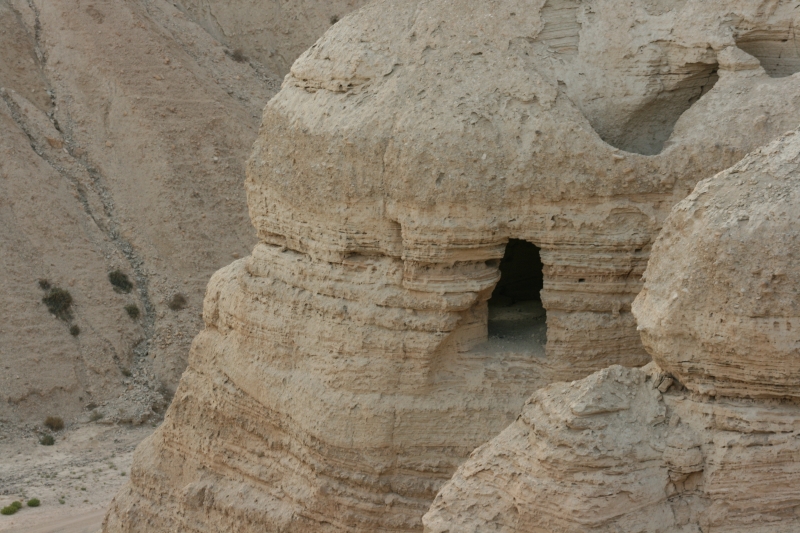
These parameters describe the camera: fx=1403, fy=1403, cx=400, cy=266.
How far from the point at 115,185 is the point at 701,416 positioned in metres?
24.0

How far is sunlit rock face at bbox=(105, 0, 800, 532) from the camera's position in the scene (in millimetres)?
14102

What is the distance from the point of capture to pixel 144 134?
1310 inches

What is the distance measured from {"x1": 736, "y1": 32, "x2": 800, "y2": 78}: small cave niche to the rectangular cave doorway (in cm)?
332

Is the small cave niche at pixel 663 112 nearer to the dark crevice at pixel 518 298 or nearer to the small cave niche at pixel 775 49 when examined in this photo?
the small cave niche at pixel 775 49

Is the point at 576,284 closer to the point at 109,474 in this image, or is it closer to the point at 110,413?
the point at 109,474

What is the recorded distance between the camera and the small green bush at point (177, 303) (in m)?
31.1

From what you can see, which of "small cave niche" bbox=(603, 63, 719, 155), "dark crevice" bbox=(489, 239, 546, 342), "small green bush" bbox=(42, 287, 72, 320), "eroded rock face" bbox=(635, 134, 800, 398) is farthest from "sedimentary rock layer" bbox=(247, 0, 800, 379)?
"small green bush" bbox=(42, 287, 72, 320)

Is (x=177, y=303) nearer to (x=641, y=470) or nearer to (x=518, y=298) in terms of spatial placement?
(x=518, y=298)

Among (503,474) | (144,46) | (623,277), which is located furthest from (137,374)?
(503,474)

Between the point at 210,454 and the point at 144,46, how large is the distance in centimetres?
1999

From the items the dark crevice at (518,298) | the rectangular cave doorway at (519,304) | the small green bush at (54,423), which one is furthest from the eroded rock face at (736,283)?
the small green bush at (54,423)

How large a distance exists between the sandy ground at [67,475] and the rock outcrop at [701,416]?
12748mm

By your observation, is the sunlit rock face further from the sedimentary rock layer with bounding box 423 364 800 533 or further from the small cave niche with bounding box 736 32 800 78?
the sedimentary rock layer with bounding box 423 364 800 533

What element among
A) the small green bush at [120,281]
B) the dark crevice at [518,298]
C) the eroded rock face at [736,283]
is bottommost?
the eroded rock face at [736,283]
